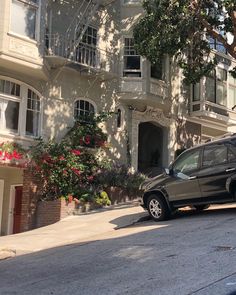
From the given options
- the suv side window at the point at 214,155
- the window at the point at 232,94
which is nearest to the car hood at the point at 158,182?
the suv side window at the point at 214,155

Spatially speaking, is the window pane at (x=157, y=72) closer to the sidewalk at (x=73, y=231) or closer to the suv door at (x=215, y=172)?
the sidewalk at (x=73, y=231)

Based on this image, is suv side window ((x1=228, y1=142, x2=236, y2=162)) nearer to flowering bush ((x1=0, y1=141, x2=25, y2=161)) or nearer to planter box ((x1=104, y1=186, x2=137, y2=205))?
planter box ((x1=104, y1=186, x2=137, y2=205))

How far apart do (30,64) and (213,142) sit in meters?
7.45

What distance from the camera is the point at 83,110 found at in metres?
21.0

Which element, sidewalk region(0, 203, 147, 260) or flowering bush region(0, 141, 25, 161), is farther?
flowering bush region(0, 141, 25, 161)

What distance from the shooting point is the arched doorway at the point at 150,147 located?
24.4 metres

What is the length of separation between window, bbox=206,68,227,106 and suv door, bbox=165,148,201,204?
11456mm

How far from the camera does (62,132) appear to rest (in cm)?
1984

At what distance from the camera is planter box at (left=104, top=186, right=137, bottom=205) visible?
18859 mm

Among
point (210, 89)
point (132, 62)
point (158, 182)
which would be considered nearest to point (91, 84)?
point (132, 62)

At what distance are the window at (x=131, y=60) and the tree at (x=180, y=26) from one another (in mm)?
3529

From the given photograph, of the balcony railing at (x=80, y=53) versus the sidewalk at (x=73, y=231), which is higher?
the balcony railing at (x=80, y=53)

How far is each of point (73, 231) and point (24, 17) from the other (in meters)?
8.03

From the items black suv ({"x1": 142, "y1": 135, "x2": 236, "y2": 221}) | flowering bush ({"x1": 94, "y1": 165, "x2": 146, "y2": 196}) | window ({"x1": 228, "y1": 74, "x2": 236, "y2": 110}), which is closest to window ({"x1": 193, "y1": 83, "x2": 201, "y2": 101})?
window ({"x1": 228, "y1": 74, "x2": 236, "y2": 110})
